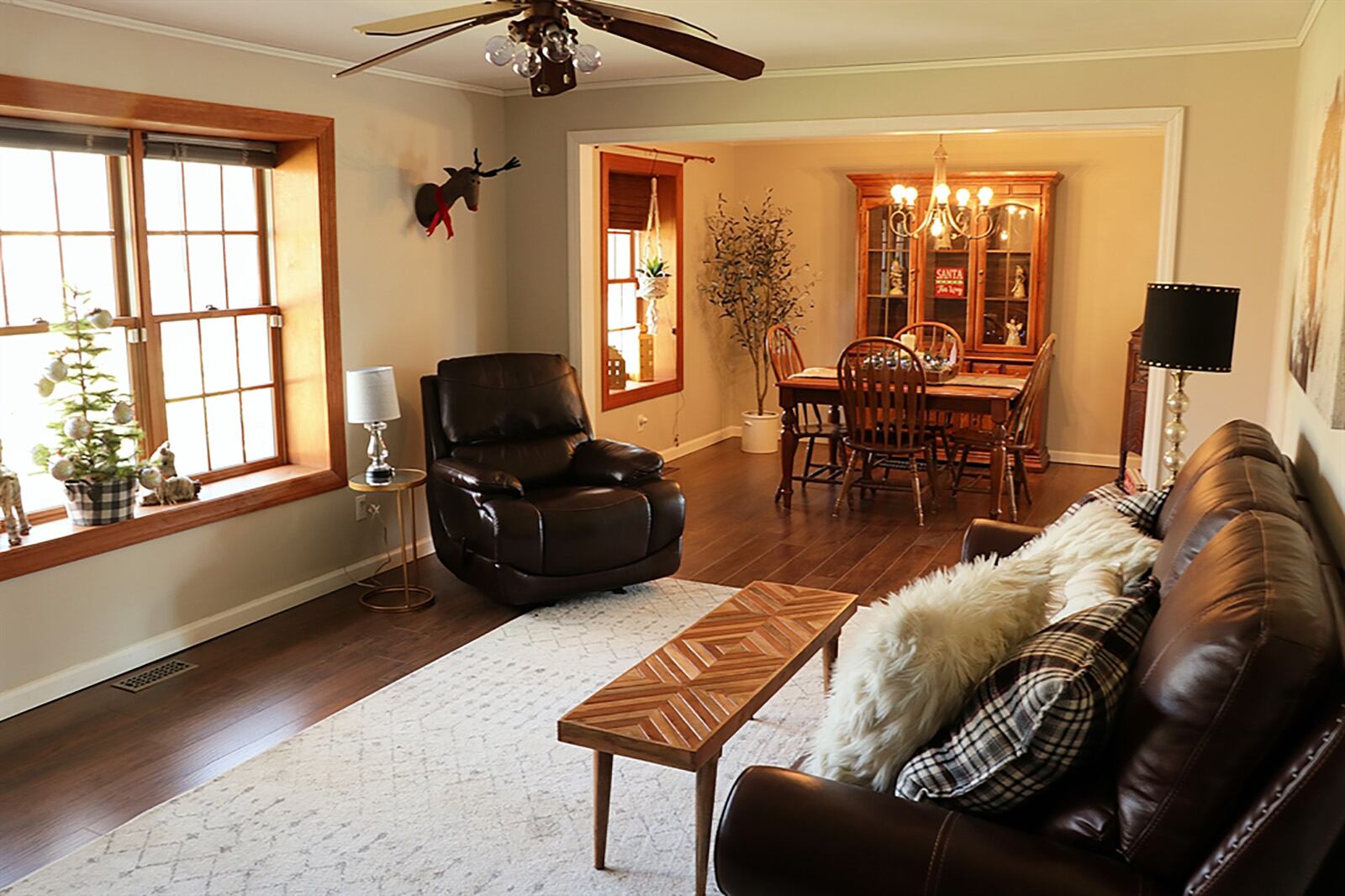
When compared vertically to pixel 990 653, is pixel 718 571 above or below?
below

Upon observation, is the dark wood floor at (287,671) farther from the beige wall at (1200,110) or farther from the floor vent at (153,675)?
the beige wall at (1200,110)

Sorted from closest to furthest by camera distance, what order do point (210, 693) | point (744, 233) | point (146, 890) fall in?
1. point (146, 890)
2. point (210, 693)
3. point (744, 233)

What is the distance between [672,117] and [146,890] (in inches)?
165

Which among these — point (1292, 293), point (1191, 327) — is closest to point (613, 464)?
point (1191, 327)

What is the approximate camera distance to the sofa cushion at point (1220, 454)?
3.01m

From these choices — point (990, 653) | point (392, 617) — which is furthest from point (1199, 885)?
point (392, 617)

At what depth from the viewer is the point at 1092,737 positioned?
182 cm

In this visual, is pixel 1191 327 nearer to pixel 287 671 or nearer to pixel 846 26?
pixel 846 26

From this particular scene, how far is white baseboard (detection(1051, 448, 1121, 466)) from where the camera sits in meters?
8.10

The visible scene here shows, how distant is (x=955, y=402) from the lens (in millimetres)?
6512

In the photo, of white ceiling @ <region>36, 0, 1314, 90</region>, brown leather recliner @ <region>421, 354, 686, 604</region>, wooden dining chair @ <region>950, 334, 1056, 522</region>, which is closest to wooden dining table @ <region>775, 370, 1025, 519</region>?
wooden dining chair @ <region>950, 334, 1056, 522</region>

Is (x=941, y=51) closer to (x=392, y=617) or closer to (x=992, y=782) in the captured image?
(x=392, y=617)

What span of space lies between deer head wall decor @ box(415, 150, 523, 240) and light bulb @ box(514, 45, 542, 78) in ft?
9.00

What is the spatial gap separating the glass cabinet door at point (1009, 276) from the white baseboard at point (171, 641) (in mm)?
4795
